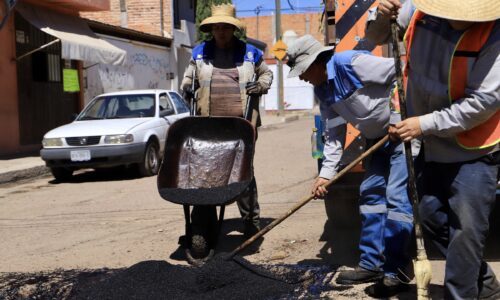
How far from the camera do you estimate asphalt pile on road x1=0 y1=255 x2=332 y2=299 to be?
429 cm

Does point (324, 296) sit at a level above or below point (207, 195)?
below

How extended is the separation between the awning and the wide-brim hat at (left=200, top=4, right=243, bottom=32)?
9485 millimetres

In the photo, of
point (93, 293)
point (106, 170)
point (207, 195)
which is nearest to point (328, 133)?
point (207, 195)

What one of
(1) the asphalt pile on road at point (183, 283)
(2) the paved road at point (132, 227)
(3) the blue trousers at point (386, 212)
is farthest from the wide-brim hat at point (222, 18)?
(1) the asphalt pile on road at point (183, 283)

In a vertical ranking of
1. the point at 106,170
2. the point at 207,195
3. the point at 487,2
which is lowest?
the point at 106,170

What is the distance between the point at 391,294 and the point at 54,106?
14087 millimetres

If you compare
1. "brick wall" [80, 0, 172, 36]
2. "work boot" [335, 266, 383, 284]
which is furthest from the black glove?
"brick wall" [80, 0, 172, 36]

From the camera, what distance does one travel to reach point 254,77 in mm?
6113

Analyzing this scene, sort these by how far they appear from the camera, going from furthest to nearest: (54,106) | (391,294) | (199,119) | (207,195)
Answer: (54,106) → (199,119) → (207,195) → (391,294)

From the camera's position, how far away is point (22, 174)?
1216 cm

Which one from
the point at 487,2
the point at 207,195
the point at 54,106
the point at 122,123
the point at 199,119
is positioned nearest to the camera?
the point at 487,2

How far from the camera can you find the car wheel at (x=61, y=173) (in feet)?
38.3

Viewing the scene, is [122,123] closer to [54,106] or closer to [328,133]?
[54,106]

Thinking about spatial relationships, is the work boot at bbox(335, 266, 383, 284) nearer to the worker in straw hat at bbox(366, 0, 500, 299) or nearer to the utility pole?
the worker in straw hat at bbox(366, 0, 500, 299)
